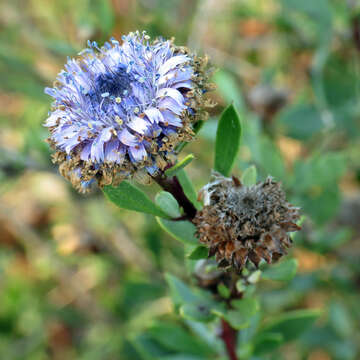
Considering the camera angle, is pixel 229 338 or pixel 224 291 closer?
pixel 224 291

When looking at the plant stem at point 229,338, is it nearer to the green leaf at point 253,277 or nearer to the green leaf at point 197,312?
the green leaf at point 197,312

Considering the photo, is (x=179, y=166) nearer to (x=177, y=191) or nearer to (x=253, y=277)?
(x=177, y=191)

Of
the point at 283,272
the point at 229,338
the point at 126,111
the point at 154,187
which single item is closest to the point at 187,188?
the point at 126,111

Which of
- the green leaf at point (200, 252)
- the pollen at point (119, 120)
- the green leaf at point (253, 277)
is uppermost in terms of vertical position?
the pollen at point (119, 120)

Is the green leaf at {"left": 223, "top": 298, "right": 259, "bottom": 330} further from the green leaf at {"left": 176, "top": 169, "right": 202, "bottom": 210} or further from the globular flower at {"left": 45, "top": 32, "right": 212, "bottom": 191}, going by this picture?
the globular flower at {"left": 45, "top": 32, "right": 212, "bottom": 191}

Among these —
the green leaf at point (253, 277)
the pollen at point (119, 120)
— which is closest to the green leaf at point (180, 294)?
the green leaf at point (253, 277)
